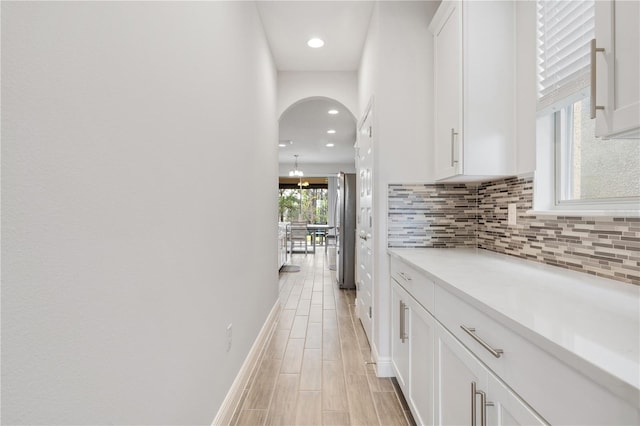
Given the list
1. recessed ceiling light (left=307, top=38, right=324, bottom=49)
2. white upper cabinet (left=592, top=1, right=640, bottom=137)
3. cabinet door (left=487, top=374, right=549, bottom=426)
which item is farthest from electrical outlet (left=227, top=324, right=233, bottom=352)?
recessed ceiling light (left=307, top=38, right=324, bottom=49)

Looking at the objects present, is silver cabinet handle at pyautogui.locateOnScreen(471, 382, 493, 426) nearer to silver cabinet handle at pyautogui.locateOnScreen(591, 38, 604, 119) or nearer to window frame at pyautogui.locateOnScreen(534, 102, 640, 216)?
silver cabinet handle at pyautogui.locateOnScreen(591, 38, 604, 119)

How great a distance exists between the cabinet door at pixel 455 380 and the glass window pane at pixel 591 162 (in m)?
0.90

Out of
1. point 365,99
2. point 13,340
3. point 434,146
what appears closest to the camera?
point 13,340

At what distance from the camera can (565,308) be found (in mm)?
909

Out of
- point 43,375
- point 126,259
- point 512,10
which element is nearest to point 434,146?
point 512,10

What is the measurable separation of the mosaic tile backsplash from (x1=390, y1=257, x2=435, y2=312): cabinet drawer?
308 mm

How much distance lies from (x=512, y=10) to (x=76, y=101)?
2.12 meters

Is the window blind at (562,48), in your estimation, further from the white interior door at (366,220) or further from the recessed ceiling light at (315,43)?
the recessed ceiling light at (315,43)

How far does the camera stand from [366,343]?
2963 millimetres

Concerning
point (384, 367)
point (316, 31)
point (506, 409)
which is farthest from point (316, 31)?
point (506, 409)

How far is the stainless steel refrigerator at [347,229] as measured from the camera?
495 cm

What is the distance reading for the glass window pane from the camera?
4.35ft

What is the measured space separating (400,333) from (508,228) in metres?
0.89

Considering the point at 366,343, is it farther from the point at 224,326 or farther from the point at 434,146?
the point at 434,146
